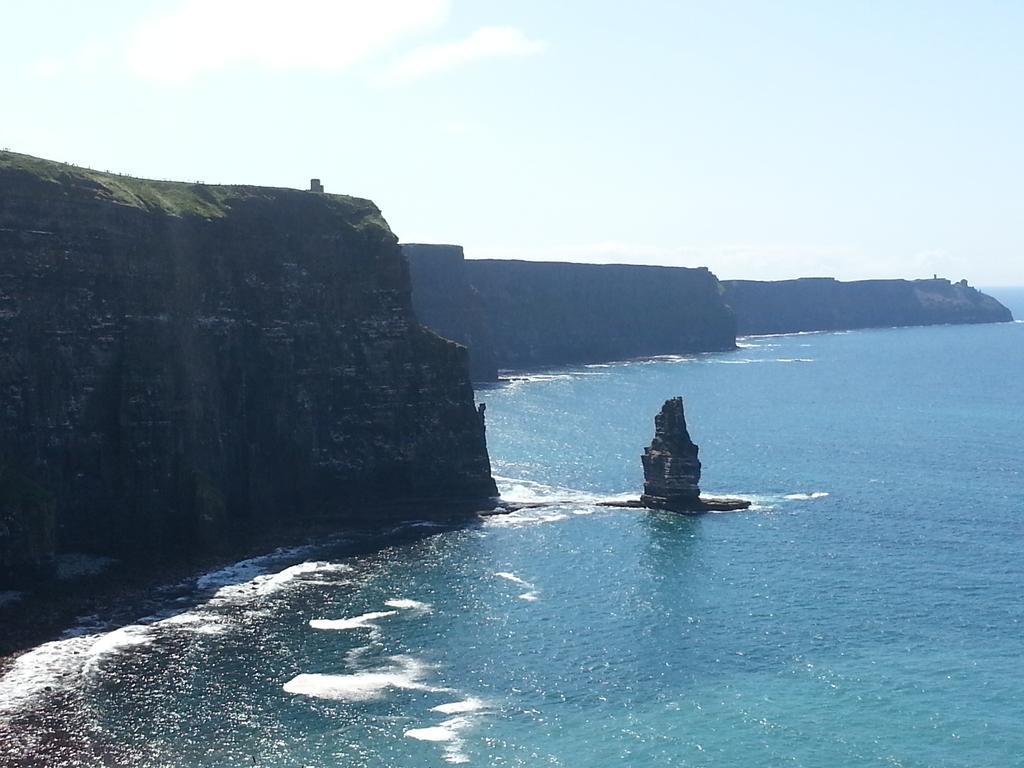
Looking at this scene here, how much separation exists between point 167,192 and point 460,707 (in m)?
65.7

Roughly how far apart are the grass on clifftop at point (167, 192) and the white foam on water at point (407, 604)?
1640 inches

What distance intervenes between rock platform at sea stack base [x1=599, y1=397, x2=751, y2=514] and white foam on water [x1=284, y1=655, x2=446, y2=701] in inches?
1960

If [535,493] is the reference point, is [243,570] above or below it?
below

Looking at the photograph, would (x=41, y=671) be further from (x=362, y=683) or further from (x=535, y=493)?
(x=535, y=493)

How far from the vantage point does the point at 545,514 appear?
120125mm

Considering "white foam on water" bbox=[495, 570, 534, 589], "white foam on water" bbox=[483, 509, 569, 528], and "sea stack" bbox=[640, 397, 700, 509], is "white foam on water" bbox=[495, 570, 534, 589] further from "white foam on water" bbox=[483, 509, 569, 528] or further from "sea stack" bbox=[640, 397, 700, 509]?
"sea stack" bbox=[640, 397, 700, 509]

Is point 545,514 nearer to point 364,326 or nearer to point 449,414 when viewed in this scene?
point 449,414

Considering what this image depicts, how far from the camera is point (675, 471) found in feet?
398

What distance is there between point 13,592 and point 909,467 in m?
99.4

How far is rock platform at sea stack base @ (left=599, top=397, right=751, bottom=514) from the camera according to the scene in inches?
4722

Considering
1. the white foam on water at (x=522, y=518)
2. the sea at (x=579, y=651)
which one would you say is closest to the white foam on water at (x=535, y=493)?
the sea at (x=579, y=651)

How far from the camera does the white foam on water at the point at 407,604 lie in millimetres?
88250

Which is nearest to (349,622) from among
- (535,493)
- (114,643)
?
(114,643)

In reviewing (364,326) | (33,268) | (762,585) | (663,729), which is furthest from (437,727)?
(364,326)
